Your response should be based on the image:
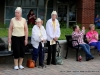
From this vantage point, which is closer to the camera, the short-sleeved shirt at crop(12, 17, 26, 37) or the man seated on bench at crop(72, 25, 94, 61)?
the short-sleeved shirt at crop(12, 17, 26, 37)

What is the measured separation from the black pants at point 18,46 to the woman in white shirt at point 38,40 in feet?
1.59

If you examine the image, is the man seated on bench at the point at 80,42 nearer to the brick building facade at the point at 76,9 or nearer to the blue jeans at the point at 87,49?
the blue jeans at the point at 87,49

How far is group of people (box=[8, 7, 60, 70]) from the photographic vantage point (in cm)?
863

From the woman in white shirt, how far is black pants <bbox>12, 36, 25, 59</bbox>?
1.59 feet

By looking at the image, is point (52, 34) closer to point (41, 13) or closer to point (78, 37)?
point (78, 37)

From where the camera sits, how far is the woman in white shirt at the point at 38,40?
29.8 feet

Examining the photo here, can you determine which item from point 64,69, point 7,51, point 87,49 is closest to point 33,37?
point 7,51

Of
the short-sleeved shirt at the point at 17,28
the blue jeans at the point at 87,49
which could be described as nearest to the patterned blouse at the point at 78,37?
the blue jeans at the point at 87,49

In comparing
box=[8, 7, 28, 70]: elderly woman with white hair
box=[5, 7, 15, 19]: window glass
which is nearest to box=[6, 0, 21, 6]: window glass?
box=[5, 7, 15, 19]: window glass

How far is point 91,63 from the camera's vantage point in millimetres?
10102

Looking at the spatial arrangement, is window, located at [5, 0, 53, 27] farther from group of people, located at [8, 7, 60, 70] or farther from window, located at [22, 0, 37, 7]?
group of people, located at [8, 7, 60, 70]

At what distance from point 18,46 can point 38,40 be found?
749 mm

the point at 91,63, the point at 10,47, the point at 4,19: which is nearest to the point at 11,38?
the point at 10,47

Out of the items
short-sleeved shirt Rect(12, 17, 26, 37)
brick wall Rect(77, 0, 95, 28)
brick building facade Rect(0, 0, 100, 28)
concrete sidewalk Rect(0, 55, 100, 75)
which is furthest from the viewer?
brick building facade Rect(0, 0, 100, 28)
